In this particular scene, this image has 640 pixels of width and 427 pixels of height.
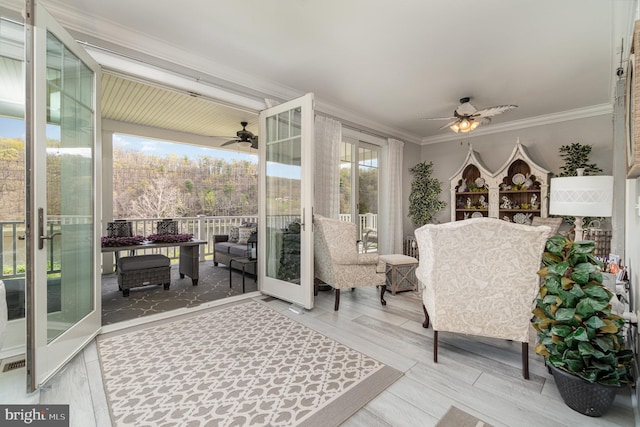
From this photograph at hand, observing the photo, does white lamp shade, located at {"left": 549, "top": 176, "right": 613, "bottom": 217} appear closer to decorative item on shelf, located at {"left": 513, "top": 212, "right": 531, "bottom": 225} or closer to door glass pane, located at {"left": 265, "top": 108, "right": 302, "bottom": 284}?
door glass pane, located at {"left": 265, "top": 108, "right": 302, "bottom": 284}

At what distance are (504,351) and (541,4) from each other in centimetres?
269

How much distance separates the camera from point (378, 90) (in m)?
3.79

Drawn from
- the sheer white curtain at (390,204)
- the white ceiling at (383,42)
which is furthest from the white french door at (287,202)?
the sheer white curtain at (390,204)

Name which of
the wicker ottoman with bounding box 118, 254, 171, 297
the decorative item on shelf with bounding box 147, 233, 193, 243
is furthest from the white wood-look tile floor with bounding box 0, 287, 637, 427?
the decorative item on shelf with bounding box 147, 233, 193, 243

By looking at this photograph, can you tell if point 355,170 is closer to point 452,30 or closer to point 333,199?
point 333,199

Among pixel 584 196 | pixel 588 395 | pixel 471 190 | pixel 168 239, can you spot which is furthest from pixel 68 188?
pixel 471 190

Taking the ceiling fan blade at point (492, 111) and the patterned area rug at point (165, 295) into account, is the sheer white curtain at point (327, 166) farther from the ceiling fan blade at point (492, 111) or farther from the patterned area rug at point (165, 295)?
the ceiling fan blade at point (492, 111)

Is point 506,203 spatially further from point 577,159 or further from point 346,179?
point 346,179

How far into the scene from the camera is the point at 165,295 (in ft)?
11.9

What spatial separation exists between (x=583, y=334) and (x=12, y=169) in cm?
528

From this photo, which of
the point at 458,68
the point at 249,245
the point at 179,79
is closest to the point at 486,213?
the point at 458,68

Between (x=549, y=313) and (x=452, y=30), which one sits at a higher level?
(x=452, y=30)

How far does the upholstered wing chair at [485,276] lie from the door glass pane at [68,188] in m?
2.64

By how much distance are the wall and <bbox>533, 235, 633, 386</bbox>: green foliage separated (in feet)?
12.9
